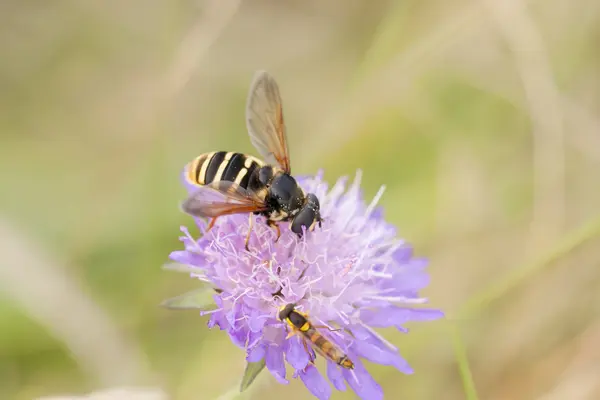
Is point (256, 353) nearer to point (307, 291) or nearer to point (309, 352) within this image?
point (309, 352)

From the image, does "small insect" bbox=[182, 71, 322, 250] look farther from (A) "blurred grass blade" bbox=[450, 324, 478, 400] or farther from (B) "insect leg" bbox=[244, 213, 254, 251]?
(A) "blurred grass blade" bbox=[450, 324, 478, 400]

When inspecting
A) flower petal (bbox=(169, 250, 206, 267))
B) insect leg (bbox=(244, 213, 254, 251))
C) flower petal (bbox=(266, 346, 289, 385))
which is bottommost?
flower petal (bbox=(266, 346, 289, 385))

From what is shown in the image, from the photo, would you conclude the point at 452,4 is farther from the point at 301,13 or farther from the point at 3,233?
the point at 3,233

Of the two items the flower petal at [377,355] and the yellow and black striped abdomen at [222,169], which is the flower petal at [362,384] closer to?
the flower petal at [377,355]

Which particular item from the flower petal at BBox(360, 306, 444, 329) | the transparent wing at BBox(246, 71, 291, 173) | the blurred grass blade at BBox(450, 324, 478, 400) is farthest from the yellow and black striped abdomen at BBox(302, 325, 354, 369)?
the transparent wing at BBox(246, 71, 291, 173)

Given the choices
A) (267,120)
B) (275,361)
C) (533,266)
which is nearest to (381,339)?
(275,361)
